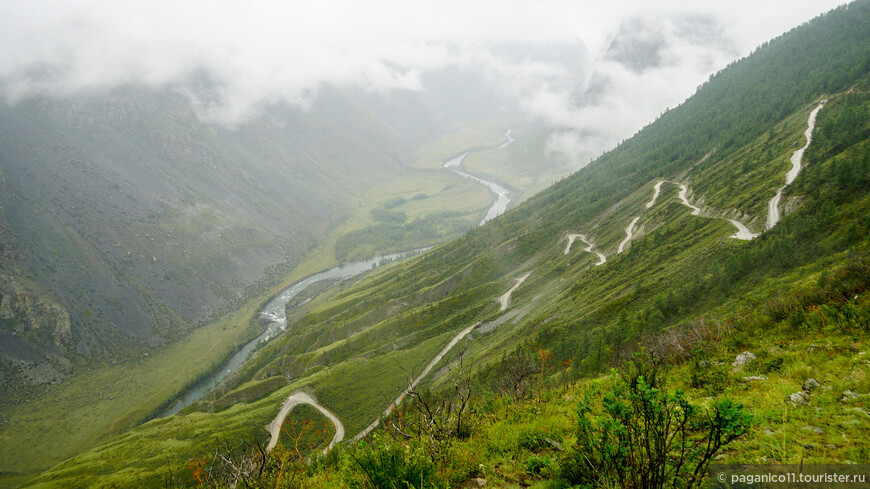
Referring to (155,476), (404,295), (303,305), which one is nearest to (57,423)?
(155,476)

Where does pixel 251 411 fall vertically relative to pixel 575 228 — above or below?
below

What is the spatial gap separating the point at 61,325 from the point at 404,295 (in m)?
141

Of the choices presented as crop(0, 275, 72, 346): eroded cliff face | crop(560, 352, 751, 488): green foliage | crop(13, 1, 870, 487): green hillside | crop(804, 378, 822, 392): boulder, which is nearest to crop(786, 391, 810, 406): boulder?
crop(13, 1, 870, 487): green hillside

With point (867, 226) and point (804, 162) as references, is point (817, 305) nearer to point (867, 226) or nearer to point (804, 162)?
point (867, 226)

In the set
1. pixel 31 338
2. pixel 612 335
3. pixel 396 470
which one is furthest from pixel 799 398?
pixel 31 338

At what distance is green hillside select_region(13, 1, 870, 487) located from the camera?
9047mm

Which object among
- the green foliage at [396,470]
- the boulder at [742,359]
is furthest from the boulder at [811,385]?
the green foliage at [396,470]

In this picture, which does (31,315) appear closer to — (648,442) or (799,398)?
(648,442)

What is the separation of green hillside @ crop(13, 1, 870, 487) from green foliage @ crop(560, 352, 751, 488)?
78mm

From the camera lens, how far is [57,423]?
393 feet

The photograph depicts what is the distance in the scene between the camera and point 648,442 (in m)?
6.23

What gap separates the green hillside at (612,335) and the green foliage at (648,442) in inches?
3.1

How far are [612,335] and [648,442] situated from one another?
59.4m

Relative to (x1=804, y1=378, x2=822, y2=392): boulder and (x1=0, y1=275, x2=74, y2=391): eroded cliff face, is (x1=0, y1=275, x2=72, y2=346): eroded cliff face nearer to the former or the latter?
(x1=0, y1=275, x2=74, y2=391): eroded cliff face
